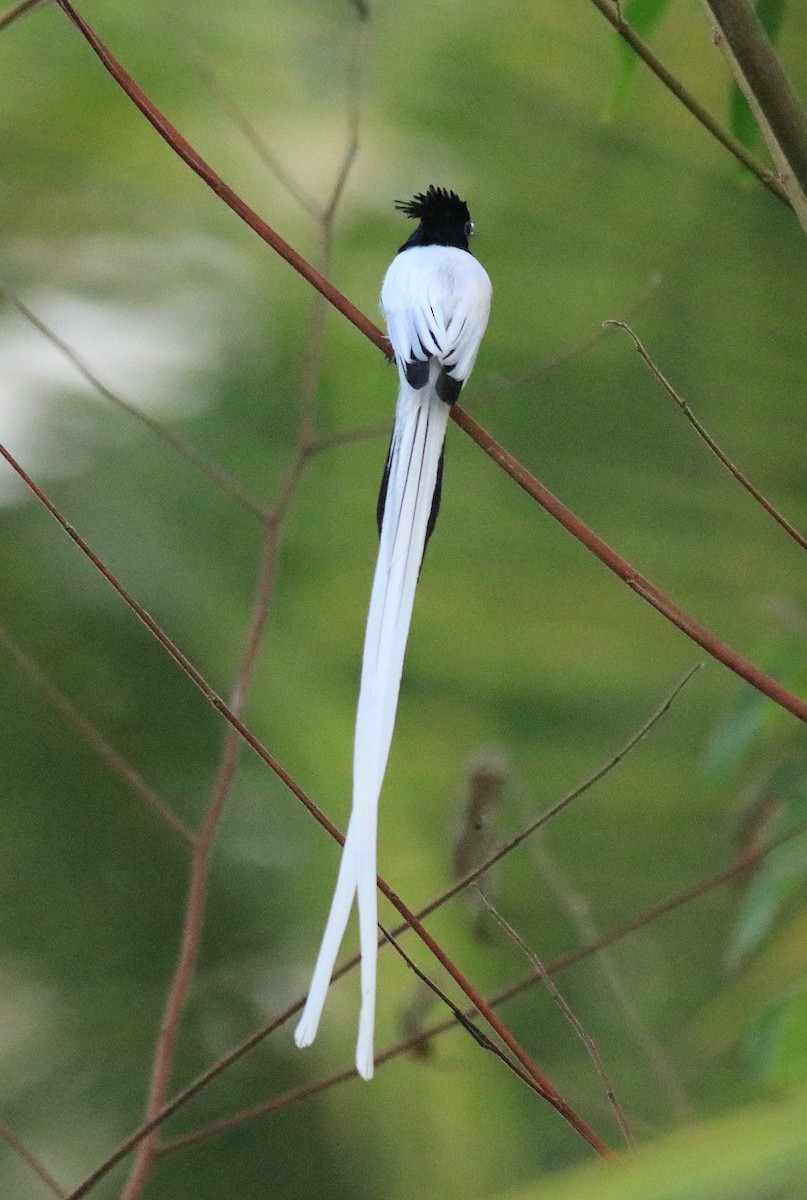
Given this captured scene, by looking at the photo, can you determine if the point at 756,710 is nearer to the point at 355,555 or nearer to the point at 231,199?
the point at 231,199

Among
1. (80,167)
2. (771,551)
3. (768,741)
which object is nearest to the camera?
(768,741)

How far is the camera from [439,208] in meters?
0.83

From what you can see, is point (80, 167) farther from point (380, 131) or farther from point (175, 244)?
point (380, 131)

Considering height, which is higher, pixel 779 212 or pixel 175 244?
pixel 175 244

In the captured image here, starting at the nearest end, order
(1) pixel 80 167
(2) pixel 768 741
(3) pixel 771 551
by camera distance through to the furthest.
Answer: (2) pixel 768 741, (3) pixel 771 551, (1) pixel 80 167

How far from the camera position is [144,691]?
1514 millimetres

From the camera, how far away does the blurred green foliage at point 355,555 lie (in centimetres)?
142

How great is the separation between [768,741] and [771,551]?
23 cm

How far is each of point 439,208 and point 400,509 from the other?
1.09 feet

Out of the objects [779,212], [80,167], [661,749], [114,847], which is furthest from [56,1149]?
[779,212]

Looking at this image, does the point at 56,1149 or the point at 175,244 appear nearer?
the point at 56,1149

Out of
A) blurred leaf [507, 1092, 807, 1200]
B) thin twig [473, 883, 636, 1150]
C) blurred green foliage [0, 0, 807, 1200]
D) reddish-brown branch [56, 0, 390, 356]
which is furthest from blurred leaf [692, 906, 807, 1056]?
blurred leaf [507, 1092, 807, 1200]

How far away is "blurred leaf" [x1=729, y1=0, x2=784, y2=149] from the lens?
72 centimetres

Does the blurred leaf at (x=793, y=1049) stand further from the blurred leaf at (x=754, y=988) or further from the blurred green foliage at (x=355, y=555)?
→ the blurred green foliage at (x=355, y=555)
